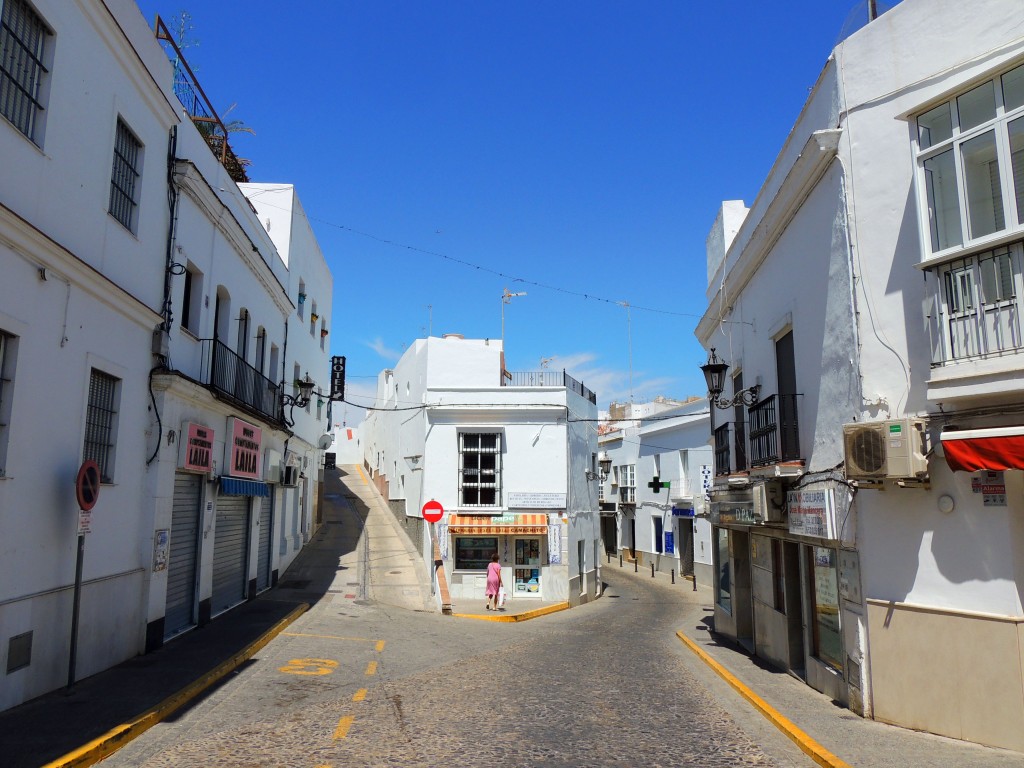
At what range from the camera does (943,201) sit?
7.54m

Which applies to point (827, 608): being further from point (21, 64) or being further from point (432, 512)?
point (432, 512)

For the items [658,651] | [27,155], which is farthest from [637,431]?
[27,155]

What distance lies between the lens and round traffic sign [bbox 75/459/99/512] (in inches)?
322

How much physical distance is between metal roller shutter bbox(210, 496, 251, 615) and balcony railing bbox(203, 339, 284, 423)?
78.6 inches

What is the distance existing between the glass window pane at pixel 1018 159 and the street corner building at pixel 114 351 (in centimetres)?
923

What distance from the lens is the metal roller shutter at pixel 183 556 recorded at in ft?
39.9

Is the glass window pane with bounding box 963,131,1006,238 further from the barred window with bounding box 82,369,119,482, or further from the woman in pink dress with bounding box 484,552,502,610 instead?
the woman in pink dress with bounding box 484,552,502,610

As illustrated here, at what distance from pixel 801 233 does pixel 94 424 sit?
9.41m

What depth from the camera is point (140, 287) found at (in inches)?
421

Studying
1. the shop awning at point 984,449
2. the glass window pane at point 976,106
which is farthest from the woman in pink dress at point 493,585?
the glass window pane at point 976,106

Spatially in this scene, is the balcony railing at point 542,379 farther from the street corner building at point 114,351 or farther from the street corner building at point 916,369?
the street corner building at point 916,369

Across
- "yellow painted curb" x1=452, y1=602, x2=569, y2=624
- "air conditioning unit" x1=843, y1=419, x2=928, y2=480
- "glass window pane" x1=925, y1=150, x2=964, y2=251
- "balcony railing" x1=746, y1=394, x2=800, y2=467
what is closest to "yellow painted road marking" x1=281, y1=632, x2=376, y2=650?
"yellow painted curb" x1=452, y1=602, x2=569, y2=624

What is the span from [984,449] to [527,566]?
17.4 meters

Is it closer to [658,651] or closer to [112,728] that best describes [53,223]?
[112,728]
